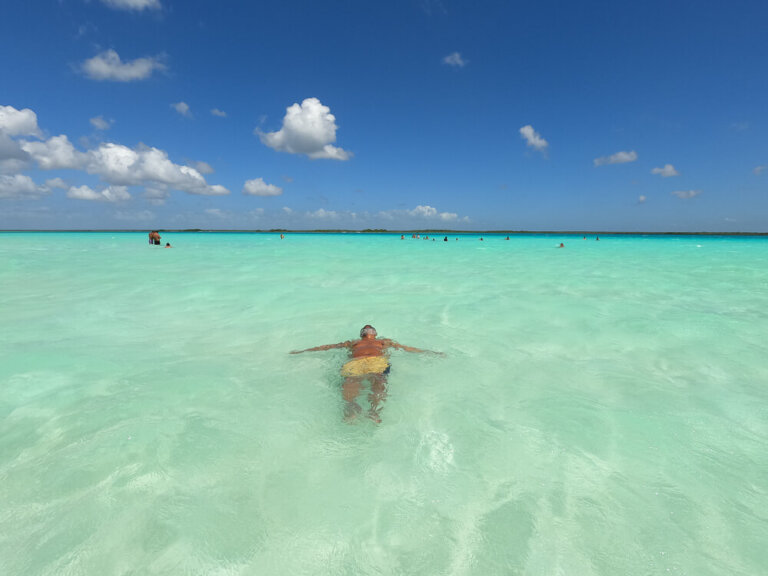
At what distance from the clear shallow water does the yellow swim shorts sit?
1.17 feet

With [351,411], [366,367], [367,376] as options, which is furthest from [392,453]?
[366,367]

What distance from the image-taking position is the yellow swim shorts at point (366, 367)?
524 centimetres

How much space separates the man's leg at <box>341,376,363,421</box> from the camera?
175 inches

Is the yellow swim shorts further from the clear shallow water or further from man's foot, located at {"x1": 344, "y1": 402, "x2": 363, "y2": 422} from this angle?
man's foot, located at {"x1": 344, "y1": 402, "x2": 363, "y2": 422}

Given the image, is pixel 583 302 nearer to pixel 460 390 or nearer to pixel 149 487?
pixel 460 390

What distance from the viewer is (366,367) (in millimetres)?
5316

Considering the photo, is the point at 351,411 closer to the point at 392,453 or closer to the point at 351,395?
the point at 351,395

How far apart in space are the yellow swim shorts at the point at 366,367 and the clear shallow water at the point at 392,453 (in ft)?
1.17

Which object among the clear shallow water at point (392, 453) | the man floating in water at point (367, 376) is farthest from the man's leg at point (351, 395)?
the clear shallow water at point (392, 453)

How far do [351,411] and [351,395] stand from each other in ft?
1.14

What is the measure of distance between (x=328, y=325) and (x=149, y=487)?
18.8 ft

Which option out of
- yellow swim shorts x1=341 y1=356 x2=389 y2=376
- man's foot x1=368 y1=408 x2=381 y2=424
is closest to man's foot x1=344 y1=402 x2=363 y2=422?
man's foot x1=368 y1=408 x2=381 y2=424

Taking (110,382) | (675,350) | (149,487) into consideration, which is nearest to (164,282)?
(110,382)

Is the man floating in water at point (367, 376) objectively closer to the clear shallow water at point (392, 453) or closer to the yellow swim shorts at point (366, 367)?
the yellow swim shorts at point (366, 367)
